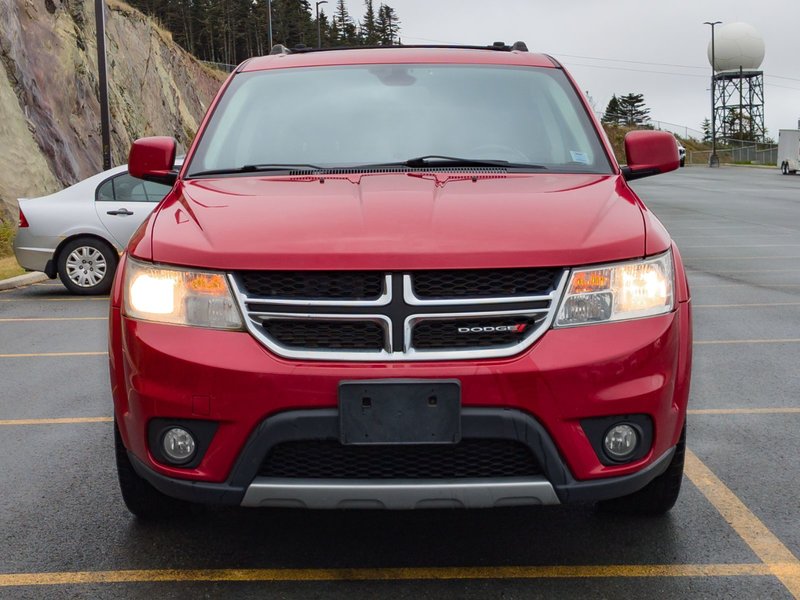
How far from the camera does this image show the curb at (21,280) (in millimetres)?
13727

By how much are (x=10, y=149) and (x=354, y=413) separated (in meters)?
20.4

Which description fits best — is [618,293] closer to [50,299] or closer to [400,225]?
[400,225]

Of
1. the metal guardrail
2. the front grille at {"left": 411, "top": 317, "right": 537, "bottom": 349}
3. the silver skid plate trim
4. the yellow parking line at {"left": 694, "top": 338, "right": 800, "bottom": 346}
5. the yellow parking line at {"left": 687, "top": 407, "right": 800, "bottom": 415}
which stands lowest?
the metal guardrail

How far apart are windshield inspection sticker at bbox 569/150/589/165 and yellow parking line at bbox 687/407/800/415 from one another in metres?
2.10

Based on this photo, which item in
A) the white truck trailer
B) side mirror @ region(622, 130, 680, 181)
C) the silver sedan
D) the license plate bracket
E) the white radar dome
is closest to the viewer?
the license plate bracket

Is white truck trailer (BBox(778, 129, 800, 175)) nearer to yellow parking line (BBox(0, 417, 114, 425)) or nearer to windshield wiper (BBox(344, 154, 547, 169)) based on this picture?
yellow parking line (BBox(0, 417, 114, 425))

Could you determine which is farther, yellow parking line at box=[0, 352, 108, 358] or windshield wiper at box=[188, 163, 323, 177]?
yellow parking line at box=[0, 352, 108, 358]

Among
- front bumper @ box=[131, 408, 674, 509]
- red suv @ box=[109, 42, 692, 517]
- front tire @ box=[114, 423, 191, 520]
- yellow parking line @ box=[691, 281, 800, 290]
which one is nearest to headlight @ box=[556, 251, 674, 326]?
red suv @ box=[109, 42, 692, 517]

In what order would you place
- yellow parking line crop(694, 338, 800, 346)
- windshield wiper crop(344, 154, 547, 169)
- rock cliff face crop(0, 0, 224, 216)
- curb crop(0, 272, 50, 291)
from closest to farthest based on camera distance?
windshield wiper crop(344, 154, 547, 169), yellow parking line crop(694, 338, 800, 346), curb crop(0, 272, 50, 291), rock cliff face crop(0, 0, 224, 216)

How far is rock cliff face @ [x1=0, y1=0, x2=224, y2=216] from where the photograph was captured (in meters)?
22.2

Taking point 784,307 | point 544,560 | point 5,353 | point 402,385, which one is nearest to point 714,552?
point 544,560

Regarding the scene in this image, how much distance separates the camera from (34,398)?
6.66 m

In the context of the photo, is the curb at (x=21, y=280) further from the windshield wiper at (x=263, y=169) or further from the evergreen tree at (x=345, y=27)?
the evergreen tree at (x=345, y=27)

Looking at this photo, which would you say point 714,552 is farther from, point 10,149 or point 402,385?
point 10,149
